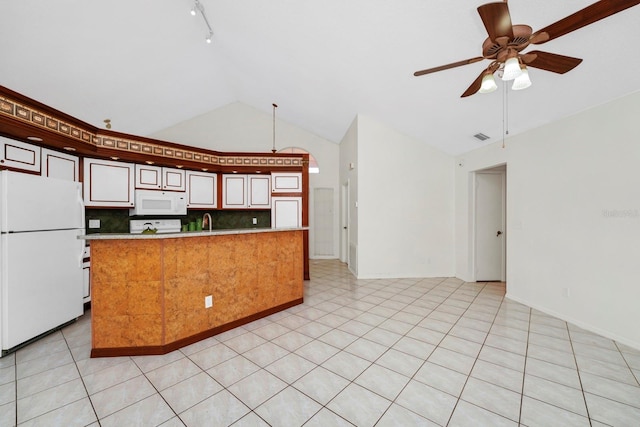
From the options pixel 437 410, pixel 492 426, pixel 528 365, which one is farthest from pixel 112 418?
pixel 528 365

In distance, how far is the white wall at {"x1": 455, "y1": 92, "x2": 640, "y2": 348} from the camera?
8.13 feet

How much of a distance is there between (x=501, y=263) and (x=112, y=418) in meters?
5.71

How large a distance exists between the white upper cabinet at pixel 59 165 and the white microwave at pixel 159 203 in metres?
0.80

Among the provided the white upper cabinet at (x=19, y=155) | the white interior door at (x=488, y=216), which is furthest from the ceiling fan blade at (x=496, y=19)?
the white upper cabinet at (x=19, y=155)

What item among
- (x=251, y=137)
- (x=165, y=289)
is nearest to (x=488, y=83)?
(x=165, y=289)

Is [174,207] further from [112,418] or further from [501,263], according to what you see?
[501,263]

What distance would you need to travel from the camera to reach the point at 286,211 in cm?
519

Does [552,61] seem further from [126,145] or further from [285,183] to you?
[126,145]

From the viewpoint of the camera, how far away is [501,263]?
480 centimetres

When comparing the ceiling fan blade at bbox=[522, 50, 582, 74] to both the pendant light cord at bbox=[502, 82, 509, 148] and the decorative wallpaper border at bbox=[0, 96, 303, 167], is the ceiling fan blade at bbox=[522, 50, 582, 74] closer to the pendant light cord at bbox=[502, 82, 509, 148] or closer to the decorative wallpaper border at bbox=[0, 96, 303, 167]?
the pendant light cord at bbox=[502, 82, 509, 148]

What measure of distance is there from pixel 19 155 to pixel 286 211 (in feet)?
11.7

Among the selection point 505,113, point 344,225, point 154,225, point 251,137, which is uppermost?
point 251,137

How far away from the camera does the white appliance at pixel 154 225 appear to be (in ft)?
14.0

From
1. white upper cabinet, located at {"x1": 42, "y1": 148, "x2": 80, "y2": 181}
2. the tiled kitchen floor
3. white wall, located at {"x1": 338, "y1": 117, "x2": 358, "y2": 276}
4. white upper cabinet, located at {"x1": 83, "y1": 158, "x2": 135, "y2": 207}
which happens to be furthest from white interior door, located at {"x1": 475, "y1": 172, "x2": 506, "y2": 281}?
white upper cabinet, located at {"x1": 42, "y1": 148, "x2": 80, "y2": 181}
